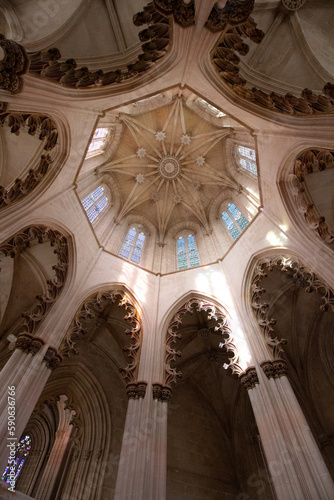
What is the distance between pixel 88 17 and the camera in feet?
25.1

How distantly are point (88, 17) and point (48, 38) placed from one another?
67.7 inches

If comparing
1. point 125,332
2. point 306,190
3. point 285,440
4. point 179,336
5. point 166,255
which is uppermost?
point 166,255

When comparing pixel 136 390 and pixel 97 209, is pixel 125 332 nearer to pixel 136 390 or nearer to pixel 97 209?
pixel 136 390

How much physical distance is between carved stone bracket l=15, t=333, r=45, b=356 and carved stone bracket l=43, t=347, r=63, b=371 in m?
0.24

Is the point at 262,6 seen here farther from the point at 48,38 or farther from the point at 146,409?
the point at 146,409

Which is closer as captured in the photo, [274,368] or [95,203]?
[274,368]

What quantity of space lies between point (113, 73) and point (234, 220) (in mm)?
7496

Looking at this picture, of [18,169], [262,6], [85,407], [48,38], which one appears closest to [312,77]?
[262,6]

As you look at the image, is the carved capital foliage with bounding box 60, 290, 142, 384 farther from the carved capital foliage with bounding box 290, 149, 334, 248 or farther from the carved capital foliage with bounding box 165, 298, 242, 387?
the carved capital foliage with bounding box 290, 149, 334, 248

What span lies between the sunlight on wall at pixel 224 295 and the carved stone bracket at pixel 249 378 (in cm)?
22

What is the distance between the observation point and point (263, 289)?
845cm

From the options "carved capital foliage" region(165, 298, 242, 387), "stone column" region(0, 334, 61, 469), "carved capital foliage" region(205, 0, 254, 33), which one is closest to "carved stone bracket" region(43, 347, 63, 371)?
"stone column" region(0, 334, 61, 469)

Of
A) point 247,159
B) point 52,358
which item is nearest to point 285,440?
point 52,358

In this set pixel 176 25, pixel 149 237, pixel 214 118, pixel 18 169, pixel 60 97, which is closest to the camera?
pixel 176 25
